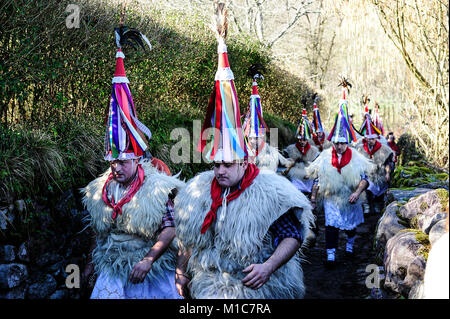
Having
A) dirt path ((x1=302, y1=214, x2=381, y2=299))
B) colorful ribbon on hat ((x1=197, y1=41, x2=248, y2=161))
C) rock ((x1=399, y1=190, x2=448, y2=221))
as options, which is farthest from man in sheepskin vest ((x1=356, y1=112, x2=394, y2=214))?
colorful ribbon on hat ((x1=197, y1=41, x2=248, y2=161))

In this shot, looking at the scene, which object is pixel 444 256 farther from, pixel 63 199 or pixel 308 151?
pixel 308 151

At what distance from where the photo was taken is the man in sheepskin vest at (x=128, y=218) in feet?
12.1

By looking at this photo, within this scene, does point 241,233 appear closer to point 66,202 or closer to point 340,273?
point 66,202

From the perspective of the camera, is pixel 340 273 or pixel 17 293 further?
pixel 340 273

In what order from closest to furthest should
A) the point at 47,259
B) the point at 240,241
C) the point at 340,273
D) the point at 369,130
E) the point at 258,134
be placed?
the point at 240,241
the point at 47,259
the point at 340,273
the point at 258,134
the point at 369,130

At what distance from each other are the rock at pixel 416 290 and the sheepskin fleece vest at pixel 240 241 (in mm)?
813

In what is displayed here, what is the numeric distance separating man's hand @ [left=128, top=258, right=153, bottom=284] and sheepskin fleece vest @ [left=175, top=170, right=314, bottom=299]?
1.21 feet

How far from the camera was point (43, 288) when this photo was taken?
487 centimetres

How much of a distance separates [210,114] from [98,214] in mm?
1352

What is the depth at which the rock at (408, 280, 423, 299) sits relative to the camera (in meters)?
3.10

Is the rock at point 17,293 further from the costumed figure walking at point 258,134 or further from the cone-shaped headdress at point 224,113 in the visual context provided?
the costumed figure walking at point 258,134

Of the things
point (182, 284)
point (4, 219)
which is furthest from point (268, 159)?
point (182, 284)

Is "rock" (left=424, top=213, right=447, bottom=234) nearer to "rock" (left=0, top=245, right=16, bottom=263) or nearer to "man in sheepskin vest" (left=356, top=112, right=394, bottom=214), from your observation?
"rock" (left=0, top=245, right=16, bottom=263)

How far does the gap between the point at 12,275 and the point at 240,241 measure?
8.96ft
